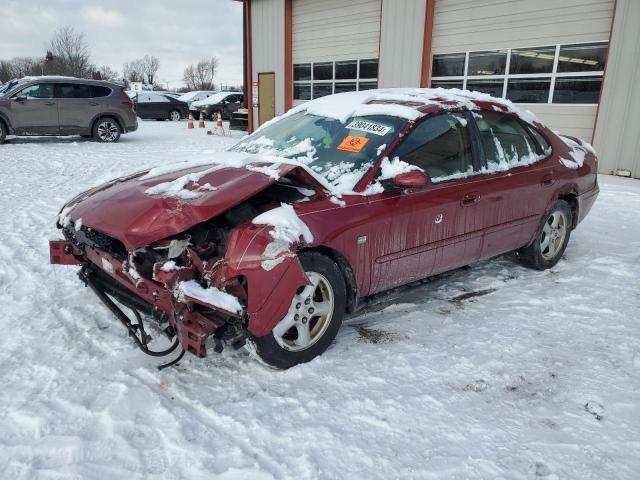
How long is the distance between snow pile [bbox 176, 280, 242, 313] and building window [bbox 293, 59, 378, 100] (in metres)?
12.1

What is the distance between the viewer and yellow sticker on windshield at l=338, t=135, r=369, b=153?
3.47 meters

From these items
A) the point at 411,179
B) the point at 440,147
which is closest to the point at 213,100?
the point at 440,147

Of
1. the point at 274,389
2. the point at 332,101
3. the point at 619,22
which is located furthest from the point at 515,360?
the point at 619,22

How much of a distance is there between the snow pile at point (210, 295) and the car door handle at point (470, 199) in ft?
Result: 6.61

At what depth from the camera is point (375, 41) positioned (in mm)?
13617

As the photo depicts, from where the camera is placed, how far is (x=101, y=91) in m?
13.7

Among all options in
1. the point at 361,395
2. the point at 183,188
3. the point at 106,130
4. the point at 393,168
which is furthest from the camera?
the point at 106,130

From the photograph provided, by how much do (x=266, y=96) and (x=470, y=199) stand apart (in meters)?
14.2

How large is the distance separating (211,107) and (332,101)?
22356 mm

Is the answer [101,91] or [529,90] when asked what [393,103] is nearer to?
[529,90]

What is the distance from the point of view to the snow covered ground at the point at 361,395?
222 cm

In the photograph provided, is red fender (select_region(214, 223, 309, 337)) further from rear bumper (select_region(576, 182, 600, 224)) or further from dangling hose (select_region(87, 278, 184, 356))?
rear bumper (select_region(576, 182, 600, 224))

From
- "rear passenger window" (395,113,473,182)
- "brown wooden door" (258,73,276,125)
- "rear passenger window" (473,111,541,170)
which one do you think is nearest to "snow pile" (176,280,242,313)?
"rear passenger window" (395,113,473,182)

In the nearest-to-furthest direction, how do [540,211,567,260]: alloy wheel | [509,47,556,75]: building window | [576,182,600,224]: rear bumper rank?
1. [540,211,567,260]: alloy wheel
2. [576,182,600,224]: rear bumper
3. [509,47,556,75]: building window
